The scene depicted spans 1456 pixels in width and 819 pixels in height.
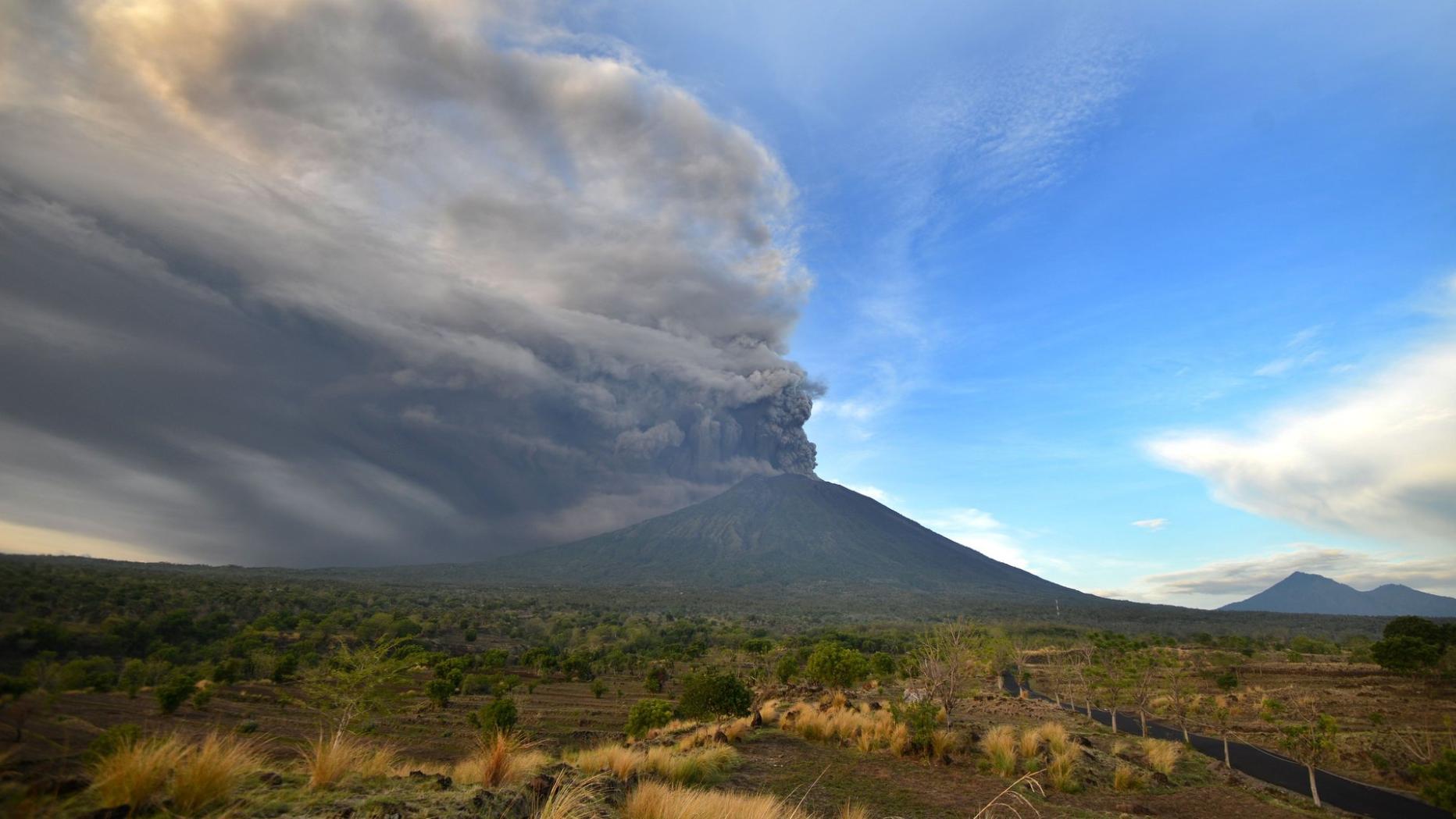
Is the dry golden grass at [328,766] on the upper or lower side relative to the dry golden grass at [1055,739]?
upper

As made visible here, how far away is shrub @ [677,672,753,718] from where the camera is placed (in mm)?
26672

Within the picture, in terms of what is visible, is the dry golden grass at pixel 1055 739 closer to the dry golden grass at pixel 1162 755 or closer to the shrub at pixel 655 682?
the dry golden grass at pixel 1162 755

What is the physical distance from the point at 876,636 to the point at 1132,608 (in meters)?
98.5

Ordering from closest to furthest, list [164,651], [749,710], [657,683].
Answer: [749,710] < [164,651] < [657,683]

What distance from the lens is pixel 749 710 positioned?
29141 millimetres

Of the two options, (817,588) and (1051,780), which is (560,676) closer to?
(1051,780)

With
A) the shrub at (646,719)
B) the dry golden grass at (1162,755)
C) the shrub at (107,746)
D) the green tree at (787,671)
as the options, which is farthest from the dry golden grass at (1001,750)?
the green tree at (787,671)

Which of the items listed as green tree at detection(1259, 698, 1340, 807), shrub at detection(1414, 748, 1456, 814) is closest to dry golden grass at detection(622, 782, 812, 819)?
shrub at detection(1414, 748, 1456, 814)

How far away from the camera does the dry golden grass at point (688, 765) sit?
12391 millimetres

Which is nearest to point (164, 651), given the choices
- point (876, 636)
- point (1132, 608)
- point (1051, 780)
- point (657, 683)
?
point (657, 683)

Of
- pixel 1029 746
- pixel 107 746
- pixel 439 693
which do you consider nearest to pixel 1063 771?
pixel 1029 746

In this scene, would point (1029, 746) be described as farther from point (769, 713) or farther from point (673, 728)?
point (673, 728)

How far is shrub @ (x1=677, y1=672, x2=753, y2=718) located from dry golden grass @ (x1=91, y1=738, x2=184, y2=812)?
23783mm

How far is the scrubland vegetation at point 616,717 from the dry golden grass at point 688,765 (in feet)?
0.26
